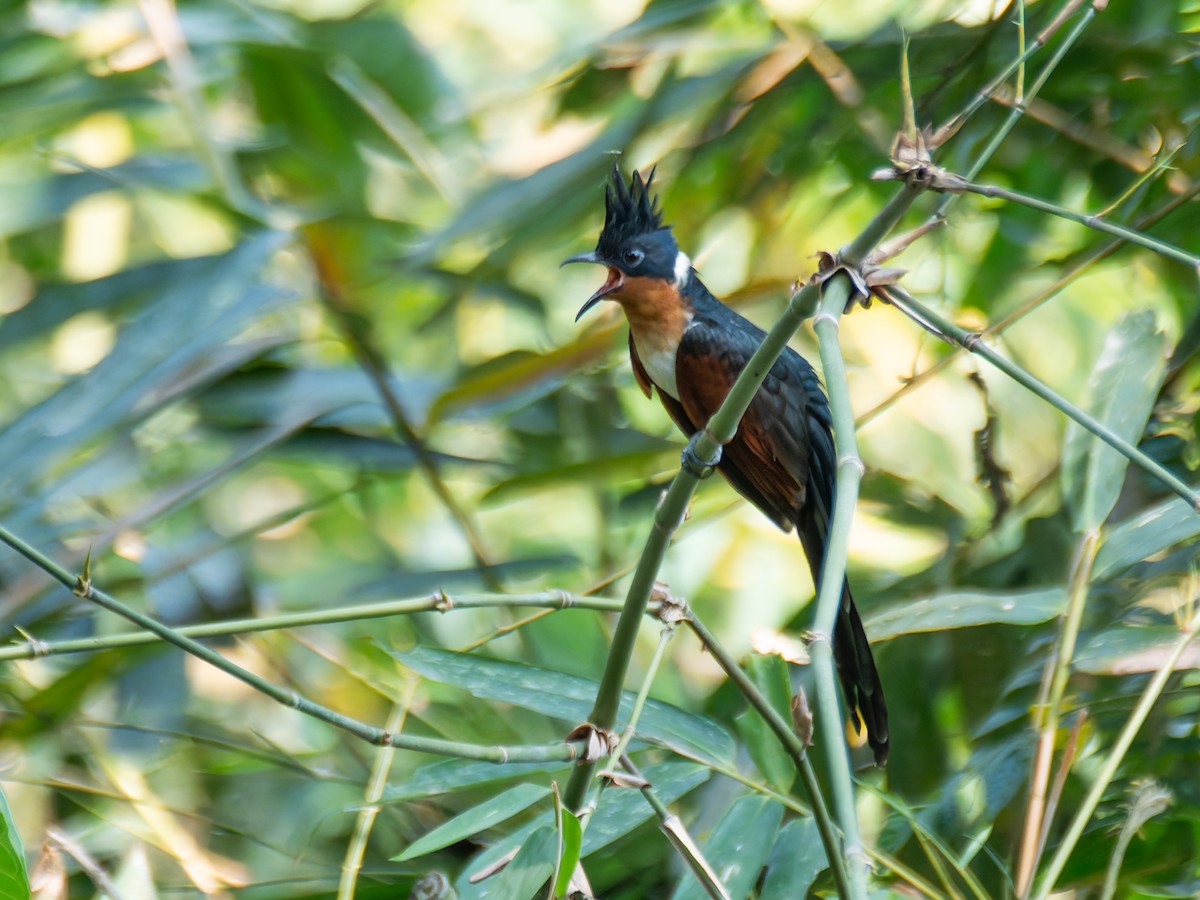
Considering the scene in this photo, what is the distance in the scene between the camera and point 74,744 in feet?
8.41

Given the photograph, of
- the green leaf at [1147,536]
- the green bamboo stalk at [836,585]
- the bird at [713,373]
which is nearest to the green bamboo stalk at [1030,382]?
the green bamboo stalk at [836,585]

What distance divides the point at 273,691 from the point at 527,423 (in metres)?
1.75

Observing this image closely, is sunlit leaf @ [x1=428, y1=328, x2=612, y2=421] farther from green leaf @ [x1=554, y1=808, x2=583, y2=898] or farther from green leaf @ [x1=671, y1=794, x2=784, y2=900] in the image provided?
green leaf @ [x1=554, y1=808, x2=583, y2=898]

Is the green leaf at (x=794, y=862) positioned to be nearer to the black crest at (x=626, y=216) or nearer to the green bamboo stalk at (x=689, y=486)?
the green bamboo stalk at (x=689, y=486)

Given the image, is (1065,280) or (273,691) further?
(1065,280)

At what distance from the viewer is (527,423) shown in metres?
2.88

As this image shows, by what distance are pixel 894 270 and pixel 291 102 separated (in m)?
2.15

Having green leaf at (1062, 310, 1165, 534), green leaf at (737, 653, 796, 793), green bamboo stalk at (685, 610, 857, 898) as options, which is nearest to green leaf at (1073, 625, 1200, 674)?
green leaf at (1062, 310, 1165, 534)

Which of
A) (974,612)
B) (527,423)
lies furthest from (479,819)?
(527,423)

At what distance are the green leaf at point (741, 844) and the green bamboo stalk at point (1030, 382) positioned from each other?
600mm

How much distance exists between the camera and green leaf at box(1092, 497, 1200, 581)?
63.1 inches

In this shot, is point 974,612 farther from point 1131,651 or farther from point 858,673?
point 858,673

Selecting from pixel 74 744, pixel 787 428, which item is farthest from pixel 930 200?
pixel 74 744

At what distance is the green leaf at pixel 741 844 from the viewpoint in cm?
143
